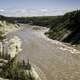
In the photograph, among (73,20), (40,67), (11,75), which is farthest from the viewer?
(73,20)

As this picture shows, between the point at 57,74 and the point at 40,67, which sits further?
the point at 40,67

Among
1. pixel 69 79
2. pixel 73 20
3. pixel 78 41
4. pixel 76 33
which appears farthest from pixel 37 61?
pixel 73 20

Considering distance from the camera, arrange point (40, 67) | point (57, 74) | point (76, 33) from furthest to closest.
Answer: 1. point (76, 33)
2. point (40, 67)
3. point (57, 74)

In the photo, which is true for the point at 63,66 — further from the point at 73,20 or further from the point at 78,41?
the point at 73,20

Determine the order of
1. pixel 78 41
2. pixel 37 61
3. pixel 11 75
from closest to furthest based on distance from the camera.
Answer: pixel 11 75, pixel 37 61, pixel 78 41

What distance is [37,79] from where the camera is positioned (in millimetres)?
34844

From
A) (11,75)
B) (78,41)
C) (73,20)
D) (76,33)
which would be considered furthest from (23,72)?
(73,20)

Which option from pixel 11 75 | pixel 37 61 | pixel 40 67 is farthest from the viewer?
pixel 37 61

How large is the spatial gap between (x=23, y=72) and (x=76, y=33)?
198 ft

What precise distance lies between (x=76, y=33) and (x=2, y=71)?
61.7 metres

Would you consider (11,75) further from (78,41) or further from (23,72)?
(78,41)

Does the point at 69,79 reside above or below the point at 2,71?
below

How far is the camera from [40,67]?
45500 millimetres

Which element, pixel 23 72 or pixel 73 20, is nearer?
pixel 23 72
